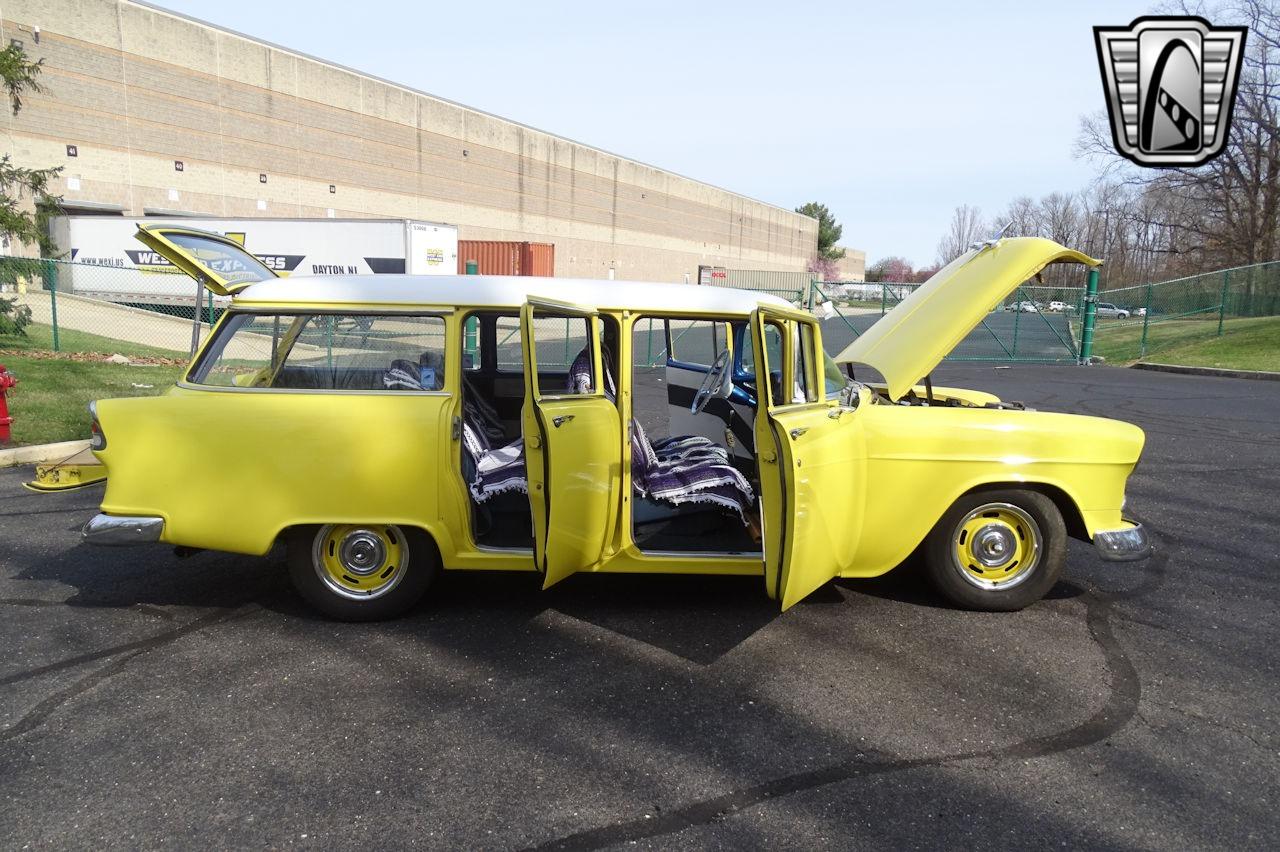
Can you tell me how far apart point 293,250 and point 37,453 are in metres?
19.7

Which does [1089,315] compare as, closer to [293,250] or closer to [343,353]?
[343,353]

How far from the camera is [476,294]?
433 centimetres

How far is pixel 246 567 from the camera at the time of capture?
5.40 m

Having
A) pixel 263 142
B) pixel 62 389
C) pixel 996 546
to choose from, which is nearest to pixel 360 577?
pixel 996 546

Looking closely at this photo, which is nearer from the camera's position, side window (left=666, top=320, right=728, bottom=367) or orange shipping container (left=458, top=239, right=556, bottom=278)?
side window (left=666, top=320, right=728, bottom=367)

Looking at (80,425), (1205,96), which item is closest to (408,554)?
(80,425)

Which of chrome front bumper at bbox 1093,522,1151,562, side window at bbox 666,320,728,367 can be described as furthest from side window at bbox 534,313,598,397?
chrome front bumper at bbox 1093,522,1151,562

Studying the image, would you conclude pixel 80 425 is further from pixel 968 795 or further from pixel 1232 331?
pixel 1232 331

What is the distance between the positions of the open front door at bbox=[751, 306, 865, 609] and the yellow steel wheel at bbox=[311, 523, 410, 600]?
1.99m

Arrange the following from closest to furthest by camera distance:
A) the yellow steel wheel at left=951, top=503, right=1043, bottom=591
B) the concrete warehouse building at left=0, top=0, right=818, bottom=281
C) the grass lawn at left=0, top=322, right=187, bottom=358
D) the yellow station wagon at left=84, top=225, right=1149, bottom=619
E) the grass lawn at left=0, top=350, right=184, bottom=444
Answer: the yellow station wagon at left=84, top=225, right=1149, bottom=619 < the yellow steel wheel at left=951, top=503, right=1043, bottom=591 < the grass lawn at left=0, top=350, right=184, bottom=444 < the grass lawn at left=0, top=322, right=187, bottom=358 < the concrete warehouse building at left=0, top=0, right=818, bottom=281

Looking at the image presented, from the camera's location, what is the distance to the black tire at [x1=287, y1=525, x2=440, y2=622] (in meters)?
4.41

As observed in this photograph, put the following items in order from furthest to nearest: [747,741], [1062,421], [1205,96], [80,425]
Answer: [1205,96]
[80,425]
[1062,421]
[747,741]

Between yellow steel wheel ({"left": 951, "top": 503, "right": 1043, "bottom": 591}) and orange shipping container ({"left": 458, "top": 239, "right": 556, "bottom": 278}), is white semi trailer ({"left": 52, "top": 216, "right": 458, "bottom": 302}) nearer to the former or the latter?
orange shipping container ({"left": 458, "top": 239, "right": 556, "bottom": 278})

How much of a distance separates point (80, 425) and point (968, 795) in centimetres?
965
